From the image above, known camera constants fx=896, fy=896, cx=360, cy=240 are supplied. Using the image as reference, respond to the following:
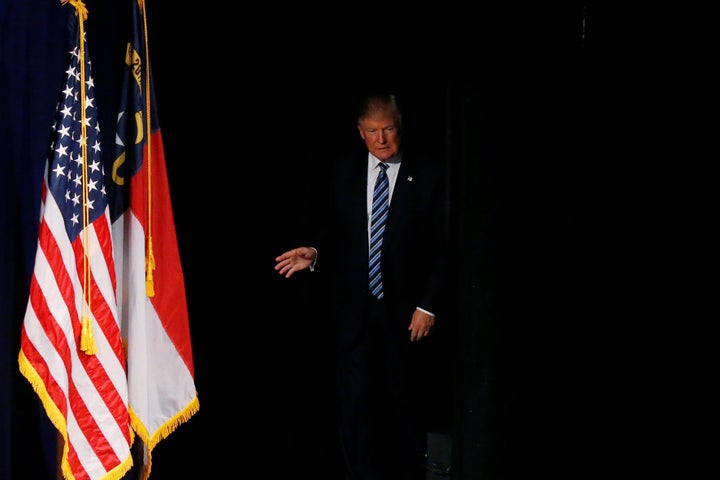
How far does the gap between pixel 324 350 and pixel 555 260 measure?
1538 mm

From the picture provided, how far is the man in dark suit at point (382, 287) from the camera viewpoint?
148 inches

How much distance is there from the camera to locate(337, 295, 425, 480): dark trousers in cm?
379

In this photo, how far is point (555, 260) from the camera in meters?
3.04

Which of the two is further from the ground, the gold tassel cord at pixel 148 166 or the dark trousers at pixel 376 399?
the gold tassel cord at pixel 148 166

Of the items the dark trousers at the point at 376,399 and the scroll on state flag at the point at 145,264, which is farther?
the dark trousers at the point at 376,399

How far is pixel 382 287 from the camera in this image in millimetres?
3785

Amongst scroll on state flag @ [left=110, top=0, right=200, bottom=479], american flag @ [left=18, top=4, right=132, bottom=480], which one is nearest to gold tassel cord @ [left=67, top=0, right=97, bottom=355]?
american flag @ [left=18, top=4, right=132, bottom=480]

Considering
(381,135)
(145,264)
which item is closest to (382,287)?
→ (381,135)

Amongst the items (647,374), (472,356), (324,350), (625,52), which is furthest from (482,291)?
(324,350)

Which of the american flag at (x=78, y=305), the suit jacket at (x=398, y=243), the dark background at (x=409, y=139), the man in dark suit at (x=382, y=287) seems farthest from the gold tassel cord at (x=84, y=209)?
the suit jacket at (x=398, y=243)

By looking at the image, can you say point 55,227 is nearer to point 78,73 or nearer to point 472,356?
point 78,73

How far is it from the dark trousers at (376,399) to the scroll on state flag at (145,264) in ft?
2.49

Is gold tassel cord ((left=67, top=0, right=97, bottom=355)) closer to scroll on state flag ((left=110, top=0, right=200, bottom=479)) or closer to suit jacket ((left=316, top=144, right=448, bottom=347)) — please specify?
scroll on state flag ((left=110, top=0, right=200, bottom=479))

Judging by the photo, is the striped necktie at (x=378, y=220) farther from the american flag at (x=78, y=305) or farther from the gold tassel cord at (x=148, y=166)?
the american flag at (x=78, y=305)
